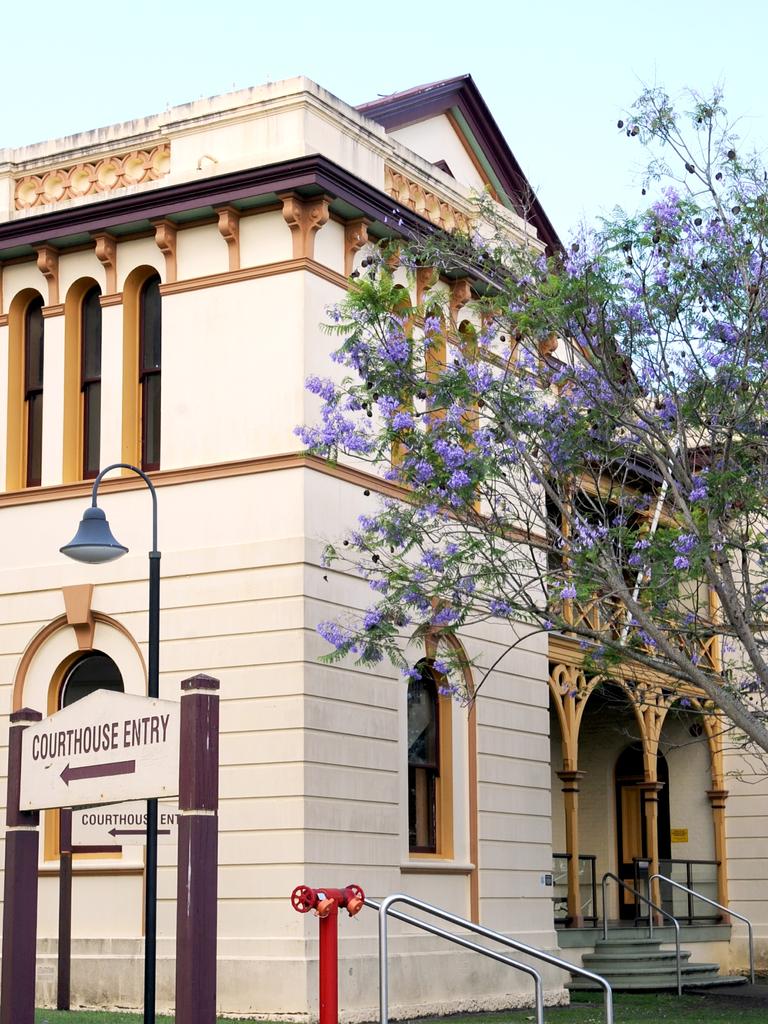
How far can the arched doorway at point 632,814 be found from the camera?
31688 millimetres

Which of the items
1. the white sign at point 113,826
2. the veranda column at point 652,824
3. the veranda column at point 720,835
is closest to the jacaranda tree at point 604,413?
the white sign at point 113,826

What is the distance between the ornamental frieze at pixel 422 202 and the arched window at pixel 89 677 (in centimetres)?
664

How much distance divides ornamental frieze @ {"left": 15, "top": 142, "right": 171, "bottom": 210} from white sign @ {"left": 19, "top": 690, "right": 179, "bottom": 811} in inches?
412

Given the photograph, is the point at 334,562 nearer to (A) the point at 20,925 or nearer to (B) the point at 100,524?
(B) the point at 100,524

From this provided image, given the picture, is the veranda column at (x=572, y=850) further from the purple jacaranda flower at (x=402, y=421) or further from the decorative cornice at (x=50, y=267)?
the decorative cornice at (x=50, y=267)

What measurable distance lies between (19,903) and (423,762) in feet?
31.7

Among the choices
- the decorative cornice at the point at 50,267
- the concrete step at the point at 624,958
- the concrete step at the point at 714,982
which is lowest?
the concrete step at the point at 714,982

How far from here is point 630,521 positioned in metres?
26.1

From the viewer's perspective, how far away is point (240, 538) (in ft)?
61.6

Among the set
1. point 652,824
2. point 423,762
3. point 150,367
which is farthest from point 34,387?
point 652,824

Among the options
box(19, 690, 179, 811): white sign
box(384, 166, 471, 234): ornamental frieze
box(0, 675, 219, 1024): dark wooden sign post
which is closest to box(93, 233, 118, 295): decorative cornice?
box(384, 166, 471, 234): ornamental frieze

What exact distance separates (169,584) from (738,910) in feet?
52.7

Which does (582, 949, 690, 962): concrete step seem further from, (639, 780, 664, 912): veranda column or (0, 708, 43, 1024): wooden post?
(0, 708, 43, 1024): wooden post

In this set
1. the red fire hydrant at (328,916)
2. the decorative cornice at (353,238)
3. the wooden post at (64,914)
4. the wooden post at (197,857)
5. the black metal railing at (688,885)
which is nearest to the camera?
the wooden post at (197,857)
